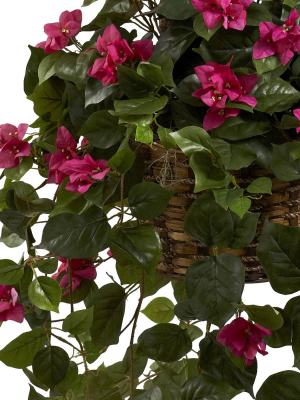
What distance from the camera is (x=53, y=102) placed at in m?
1.13

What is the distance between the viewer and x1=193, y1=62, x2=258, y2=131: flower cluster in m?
0.88

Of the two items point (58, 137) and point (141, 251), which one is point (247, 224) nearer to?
point (141, 251)

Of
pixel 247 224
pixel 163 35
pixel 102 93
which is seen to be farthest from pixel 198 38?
pixel 247 224

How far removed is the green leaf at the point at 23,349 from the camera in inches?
40.8

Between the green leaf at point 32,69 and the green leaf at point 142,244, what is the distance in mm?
Answer: 353

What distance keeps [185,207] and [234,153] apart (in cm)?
14

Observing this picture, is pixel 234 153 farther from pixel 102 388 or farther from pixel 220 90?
pixel 102 388

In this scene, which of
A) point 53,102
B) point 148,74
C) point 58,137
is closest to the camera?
point 148,74

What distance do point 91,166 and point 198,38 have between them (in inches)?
10.2

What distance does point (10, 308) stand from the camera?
1078 mm

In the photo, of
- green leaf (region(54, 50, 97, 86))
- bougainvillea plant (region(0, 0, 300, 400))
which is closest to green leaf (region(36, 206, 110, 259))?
bougainvillea plant (region(0, 0, 300, 400))

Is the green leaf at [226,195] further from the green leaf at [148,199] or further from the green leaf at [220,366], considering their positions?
the green leaf at [220,366]

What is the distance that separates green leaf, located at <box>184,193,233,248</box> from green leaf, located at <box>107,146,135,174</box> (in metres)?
0.11

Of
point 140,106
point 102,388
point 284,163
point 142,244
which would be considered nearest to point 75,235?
point 142,244
